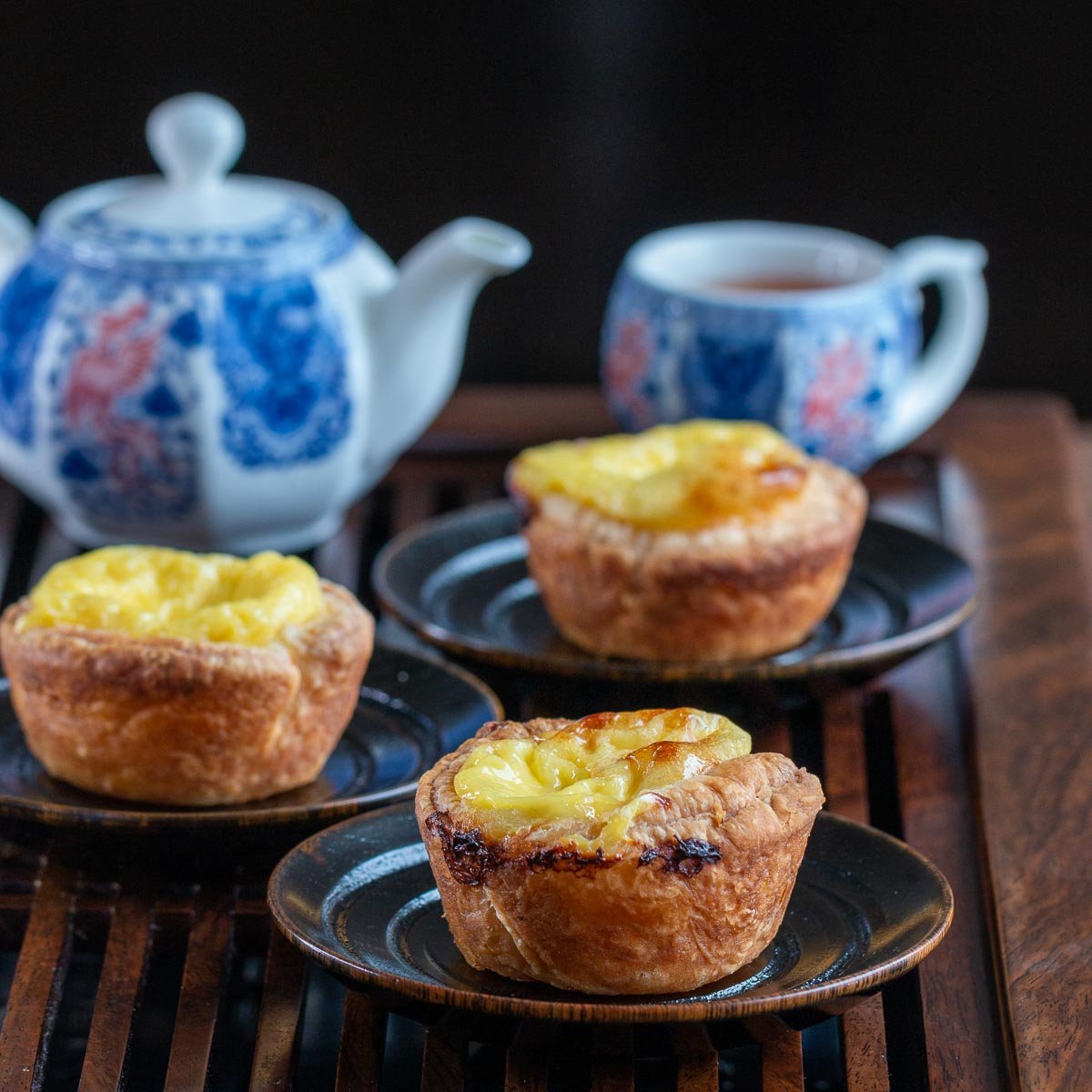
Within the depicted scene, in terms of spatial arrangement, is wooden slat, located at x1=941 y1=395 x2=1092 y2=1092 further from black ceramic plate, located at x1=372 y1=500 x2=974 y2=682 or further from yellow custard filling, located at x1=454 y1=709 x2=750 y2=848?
yellow custard filling, located at x1=454 y1=709 x2=750 y2=848

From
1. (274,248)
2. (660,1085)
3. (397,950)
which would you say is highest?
(274,248)

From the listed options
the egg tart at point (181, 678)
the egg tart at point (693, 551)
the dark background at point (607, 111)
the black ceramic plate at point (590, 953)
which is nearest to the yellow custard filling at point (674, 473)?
the egg tart at point (693, 551)

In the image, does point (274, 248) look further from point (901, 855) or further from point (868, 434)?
point (901, 855)

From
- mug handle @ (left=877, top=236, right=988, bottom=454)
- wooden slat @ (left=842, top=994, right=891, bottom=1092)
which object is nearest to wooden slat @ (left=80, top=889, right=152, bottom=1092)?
wooden slat @ (left=842, top=994, right=891, bottom=1092)

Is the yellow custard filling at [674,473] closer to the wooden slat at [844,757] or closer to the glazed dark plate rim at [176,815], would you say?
the wooden slat at [844,757]

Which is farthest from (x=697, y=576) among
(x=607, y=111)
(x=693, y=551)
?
(x=607, y=111)

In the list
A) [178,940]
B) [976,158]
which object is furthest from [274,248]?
[976,158]
